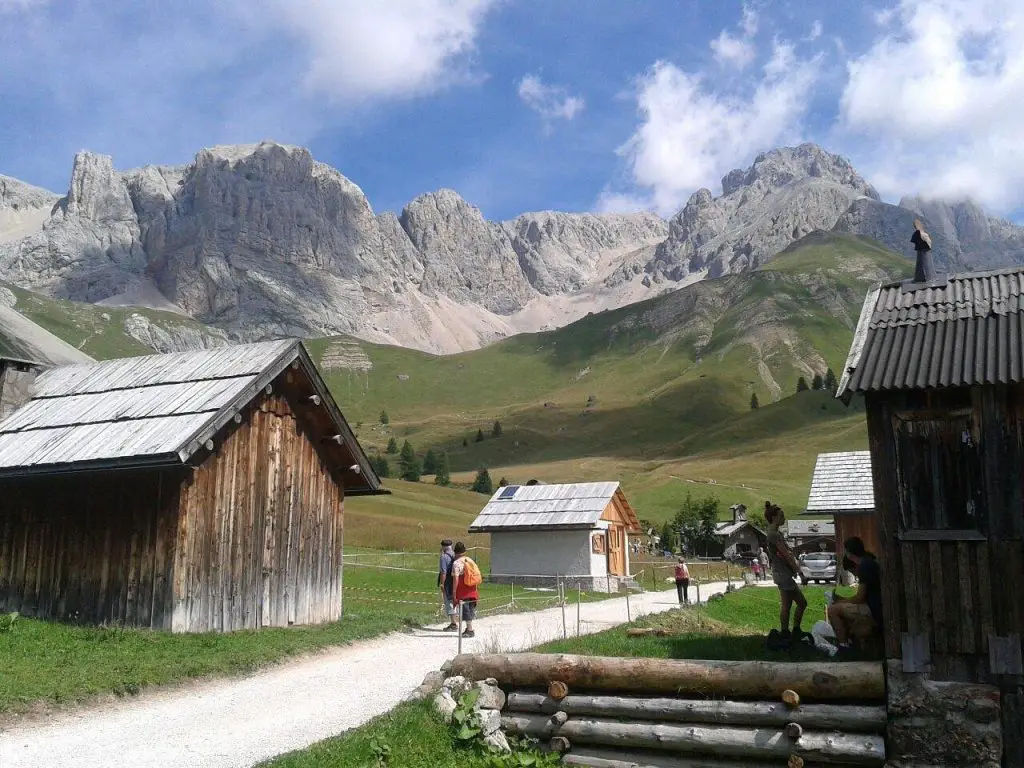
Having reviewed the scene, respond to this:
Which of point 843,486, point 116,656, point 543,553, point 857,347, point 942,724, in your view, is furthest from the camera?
point 543,553

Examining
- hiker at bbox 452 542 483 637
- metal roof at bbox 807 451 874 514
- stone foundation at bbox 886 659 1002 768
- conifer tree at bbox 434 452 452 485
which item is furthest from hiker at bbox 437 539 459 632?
conifer tree at bbox 434 452 452 485

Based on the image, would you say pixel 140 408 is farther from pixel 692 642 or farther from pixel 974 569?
pixel 974 569

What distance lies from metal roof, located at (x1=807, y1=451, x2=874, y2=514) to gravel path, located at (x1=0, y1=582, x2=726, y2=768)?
2784 centimetres

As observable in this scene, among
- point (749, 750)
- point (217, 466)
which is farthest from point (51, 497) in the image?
point (749, 750)

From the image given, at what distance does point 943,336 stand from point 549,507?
3654cm

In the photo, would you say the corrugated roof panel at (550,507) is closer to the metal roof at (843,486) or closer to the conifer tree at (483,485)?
the metal roof at (843,486)

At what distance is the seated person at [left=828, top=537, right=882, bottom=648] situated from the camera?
1167cm

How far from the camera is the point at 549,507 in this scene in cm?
4694

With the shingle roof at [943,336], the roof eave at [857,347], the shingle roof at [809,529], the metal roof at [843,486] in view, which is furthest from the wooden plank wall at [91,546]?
the shingle roof at [809,529]

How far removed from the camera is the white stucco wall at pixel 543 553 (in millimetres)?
44969

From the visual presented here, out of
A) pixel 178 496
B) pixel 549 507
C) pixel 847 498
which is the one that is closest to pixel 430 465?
pixel 549 507

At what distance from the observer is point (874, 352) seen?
11523mm

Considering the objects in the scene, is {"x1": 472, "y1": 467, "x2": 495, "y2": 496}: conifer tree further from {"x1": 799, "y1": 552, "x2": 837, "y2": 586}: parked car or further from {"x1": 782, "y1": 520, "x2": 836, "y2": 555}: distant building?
{"x1": 799, "y1": 552, "x2": 837, "y2": 586}: parked car

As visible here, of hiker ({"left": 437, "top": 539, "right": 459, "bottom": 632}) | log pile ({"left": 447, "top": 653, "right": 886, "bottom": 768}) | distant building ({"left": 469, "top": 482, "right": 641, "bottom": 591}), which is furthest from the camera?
distant building ({"left": 469, "top": 482, "right": 641, "bottom": 591})
